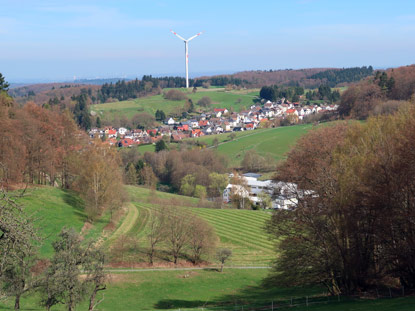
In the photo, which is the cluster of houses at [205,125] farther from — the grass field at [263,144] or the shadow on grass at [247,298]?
the shadow on grass at [247,298]

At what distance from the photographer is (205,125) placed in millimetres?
174375

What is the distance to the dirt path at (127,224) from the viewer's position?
43406mm

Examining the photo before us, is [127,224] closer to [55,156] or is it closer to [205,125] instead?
[55,156]

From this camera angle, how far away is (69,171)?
53969 millimetres

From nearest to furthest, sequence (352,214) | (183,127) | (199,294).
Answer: (352,214), (199,294), (183,127)

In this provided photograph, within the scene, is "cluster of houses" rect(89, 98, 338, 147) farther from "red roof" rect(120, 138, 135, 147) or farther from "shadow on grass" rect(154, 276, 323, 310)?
"shadow on grass" rect(154, 276, 323, 310)

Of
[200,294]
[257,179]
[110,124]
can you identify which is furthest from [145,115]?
[200,294]

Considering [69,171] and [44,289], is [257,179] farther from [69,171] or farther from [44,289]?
[44,289]

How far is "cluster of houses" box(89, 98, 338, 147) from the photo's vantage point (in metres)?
142

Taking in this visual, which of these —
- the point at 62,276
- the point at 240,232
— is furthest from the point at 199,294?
the point at 240,232

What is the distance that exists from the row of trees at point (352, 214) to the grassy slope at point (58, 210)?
22.6 meters

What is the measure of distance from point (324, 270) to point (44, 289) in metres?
13.0

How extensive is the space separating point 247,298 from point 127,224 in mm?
23803

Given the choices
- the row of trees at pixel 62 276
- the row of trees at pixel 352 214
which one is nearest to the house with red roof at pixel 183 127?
the row of trees at pixel 352 214
